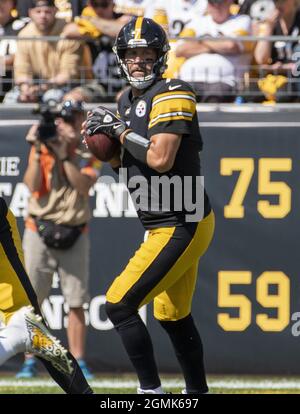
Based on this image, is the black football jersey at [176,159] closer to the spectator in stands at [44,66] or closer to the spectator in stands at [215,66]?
the spectator in stands at [215,66]

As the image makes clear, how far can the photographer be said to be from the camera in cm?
805

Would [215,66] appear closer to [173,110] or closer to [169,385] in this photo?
[169,385]

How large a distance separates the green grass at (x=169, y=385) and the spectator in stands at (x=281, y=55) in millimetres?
2213

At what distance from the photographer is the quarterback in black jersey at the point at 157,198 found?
5602 mm

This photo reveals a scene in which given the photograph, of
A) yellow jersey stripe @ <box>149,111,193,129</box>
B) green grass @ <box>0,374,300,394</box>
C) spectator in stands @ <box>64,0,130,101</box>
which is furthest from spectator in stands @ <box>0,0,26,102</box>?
yellow jersey stripe @ <box>149,111,193,129</box>

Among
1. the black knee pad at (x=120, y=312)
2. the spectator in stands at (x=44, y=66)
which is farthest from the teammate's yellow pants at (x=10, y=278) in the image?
the spectator in stands at (x=44, y=66)

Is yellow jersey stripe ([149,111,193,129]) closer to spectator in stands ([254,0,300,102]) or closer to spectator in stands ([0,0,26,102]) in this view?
spectator in stands ([254,0,300,102])

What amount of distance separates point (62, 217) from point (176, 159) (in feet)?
8.36

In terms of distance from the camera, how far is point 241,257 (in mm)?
8203

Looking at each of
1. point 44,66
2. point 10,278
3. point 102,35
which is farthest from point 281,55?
point 10,278

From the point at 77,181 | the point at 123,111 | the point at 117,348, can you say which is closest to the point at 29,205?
the point at 77,181

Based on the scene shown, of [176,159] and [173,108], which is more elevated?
[173,108]
